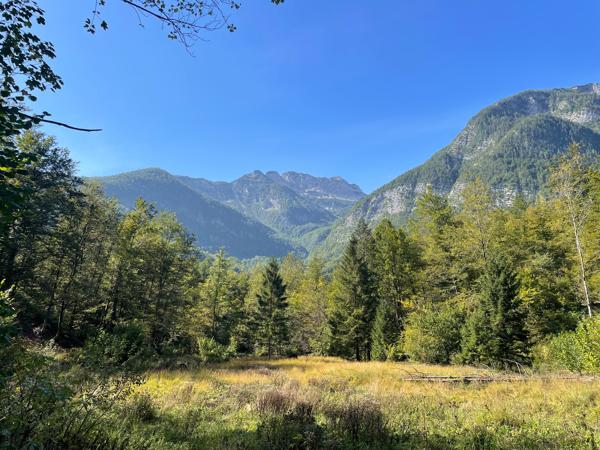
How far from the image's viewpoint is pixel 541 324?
26.6 m

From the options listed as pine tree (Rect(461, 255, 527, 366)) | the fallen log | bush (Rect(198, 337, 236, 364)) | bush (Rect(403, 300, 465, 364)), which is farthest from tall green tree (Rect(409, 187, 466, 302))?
bush (Rect(198, 337, 236, 364))

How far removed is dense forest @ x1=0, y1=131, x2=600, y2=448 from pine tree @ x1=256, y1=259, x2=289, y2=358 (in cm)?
17

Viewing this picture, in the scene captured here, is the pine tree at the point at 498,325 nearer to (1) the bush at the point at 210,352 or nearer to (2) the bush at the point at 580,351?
(2) the bush at the point at 580,351

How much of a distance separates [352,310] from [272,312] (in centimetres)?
980

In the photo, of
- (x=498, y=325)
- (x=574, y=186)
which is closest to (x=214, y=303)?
(x=498, y=325)

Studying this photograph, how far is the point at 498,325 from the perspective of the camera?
20719 mm

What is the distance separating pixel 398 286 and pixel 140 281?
2708 centimetres

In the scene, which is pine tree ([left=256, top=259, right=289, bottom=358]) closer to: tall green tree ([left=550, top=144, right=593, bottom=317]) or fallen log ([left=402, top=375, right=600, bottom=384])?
fallen log ([left=402, top=375, right=600, bottom=384])

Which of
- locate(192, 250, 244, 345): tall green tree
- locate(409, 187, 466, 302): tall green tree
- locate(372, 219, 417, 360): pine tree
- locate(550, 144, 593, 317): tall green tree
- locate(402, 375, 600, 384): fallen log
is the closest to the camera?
locate(402, 375, 600, 384): fallen log

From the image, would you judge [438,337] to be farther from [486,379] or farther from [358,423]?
[358,423]

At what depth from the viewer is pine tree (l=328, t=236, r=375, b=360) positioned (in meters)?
33.8

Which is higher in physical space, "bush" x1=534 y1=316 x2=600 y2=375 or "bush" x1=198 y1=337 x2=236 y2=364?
"bush" x1=534 y1=316 x2=600 y2=375

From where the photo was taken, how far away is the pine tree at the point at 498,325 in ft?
67.8

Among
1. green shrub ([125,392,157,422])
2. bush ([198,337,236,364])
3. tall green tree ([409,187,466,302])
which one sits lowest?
bush ([198,337,236,364])
